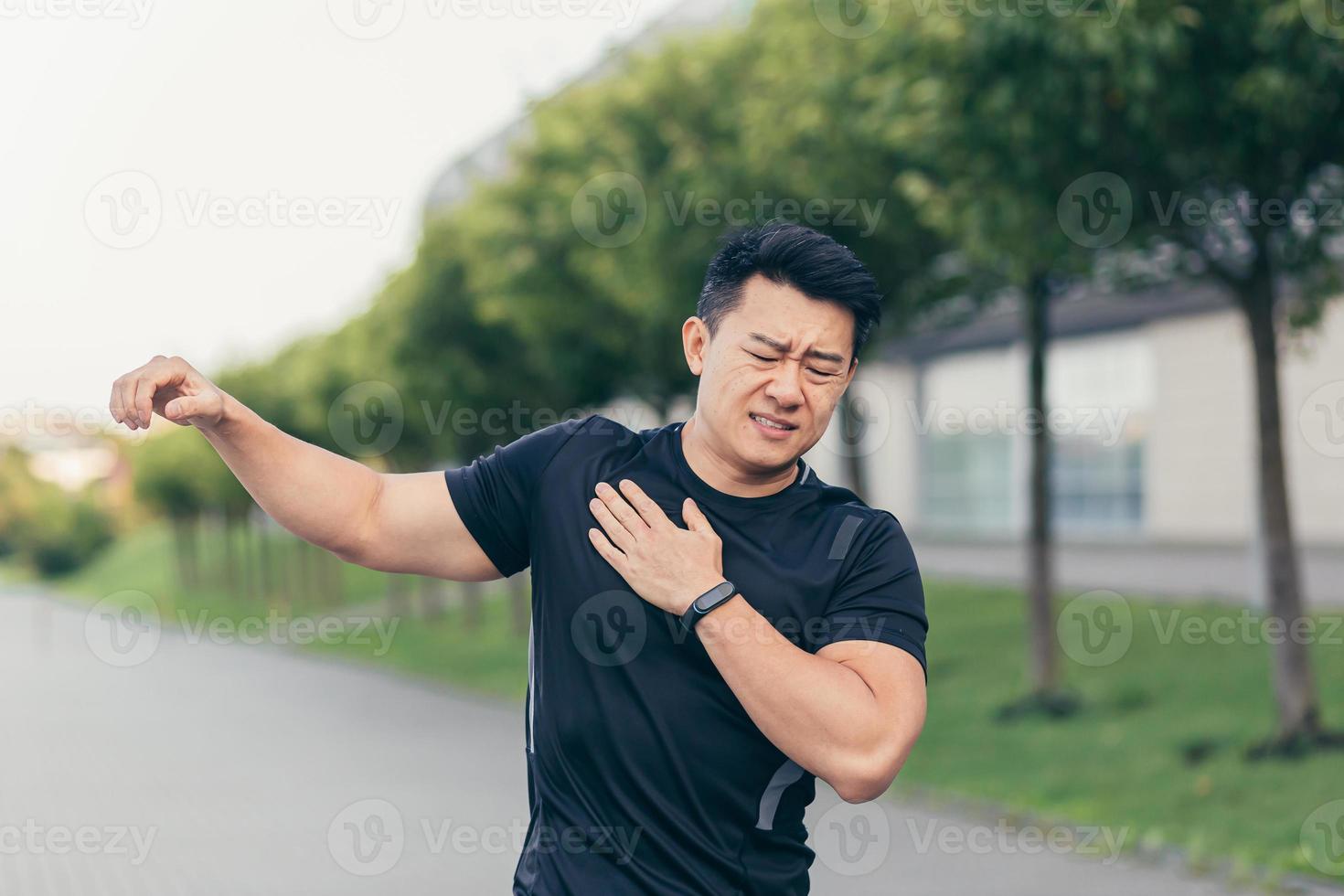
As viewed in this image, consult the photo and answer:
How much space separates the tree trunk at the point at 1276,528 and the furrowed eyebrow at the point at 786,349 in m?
8.25

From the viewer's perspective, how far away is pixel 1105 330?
34312mm

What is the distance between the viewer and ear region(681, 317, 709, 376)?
8.69 ft

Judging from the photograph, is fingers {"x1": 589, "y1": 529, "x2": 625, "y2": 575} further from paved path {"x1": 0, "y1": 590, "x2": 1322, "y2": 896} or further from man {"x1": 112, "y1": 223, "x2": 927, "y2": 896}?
paved path {"x1": 0, "y1": 590, "x2": 1322, "y2": 896}

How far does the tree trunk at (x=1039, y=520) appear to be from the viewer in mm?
12758

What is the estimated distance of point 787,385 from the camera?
2.45m

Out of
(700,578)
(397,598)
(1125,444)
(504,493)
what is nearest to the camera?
(700,578)

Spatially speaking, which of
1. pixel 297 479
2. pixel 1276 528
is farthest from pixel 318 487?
pixel 1276 528

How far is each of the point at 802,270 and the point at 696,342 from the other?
11.3 inches

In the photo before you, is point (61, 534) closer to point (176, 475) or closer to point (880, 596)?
point (176, 475)

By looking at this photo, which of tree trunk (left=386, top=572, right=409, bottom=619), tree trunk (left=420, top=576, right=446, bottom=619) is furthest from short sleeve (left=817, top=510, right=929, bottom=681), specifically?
tree trunk (left=386, top=572, right=409, bottom=619)

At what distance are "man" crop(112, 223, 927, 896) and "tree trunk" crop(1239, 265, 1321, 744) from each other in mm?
8163

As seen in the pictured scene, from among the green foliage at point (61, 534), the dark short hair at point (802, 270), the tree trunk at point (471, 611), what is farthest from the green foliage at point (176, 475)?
the dark short hair at point (802, 270)

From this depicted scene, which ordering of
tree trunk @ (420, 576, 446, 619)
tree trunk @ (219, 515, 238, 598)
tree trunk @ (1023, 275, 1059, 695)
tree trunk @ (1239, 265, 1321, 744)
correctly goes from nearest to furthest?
tree trunk @ (1239, 265, 1321, 744) → tree trunk @ (1023, 275, 1059, 695) → tree trunk @ (420, 576, 446, 619) → tree trunk @ (219, 515, 238, 598)

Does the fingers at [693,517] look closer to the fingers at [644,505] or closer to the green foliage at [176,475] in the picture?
the fingers at [644,505]
